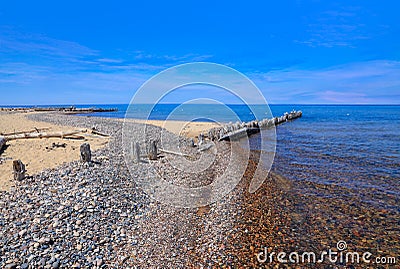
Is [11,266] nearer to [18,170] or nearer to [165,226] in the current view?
[165,226]

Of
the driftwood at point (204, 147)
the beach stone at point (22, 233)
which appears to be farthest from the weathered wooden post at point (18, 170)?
the driftwood at point (204, 147)

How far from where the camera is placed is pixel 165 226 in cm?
626

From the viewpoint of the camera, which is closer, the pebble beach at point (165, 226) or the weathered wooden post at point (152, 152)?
the pebble beach at point (165, 226)

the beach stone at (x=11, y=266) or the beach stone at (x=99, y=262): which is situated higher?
the beach stone at (x=11, y=266)

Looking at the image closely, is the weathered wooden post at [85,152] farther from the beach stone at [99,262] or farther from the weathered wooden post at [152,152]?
the beach stone at [99,262]

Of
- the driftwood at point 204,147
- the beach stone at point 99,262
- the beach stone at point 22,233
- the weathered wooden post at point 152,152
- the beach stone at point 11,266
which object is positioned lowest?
the beach stone at point 99,262

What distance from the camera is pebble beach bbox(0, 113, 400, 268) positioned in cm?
498

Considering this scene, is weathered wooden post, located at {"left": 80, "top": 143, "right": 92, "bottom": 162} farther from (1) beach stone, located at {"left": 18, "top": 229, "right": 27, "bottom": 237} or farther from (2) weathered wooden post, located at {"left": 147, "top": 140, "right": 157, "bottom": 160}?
(1) beach stone, located at {"left": 18, "top": 229, "right": 27, "bottom": 237}

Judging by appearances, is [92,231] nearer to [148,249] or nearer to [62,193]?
[148,249]

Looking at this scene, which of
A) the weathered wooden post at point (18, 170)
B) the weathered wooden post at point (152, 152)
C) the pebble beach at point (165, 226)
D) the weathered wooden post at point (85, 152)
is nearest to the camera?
the pebble beach at point (165, 226)

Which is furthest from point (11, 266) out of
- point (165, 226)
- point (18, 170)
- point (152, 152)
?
point (152, 152)

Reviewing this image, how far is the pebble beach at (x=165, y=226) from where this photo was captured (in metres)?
4.98

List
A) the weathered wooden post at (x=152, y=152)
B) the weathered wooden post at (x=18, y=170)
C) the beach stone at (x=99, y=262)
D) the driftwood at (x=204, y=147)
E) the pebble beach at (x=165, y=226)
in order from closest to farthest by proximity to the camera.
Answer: the beach stone at (x=99, y=262), the pebble beach at (x=165, y=226), the weathered wooden post at (x=18, y=170), the weathered wooden post at (x=152, y=152), the driftwood at (x=204, y=147)

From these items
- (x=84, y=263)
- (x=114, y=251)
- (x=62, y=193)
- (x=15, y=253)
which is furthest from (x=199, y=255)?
(x=62, y=193)
